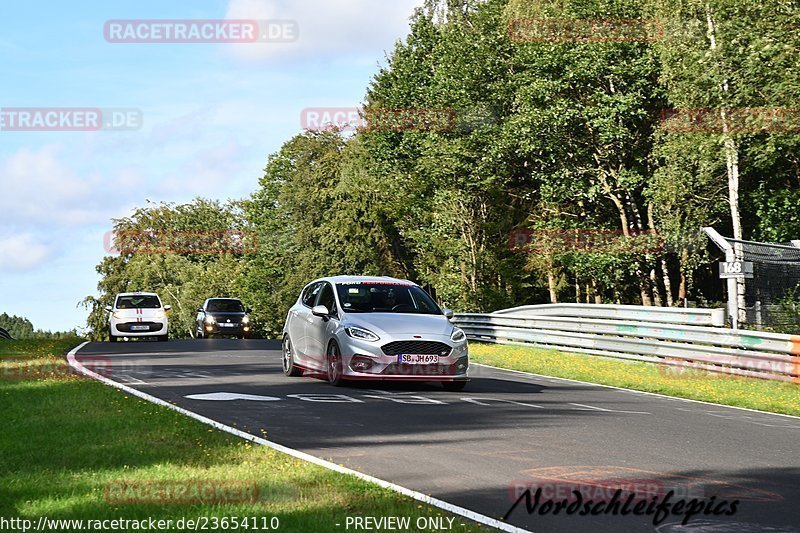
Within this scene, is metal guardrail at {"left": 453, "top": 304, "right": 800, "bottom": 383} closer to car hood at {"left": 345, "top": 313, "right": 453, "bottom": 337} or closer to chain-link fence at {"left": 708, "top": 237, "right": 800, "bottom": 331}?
chain-link fence at {"left": 708, "top": 237, "right": 800, "bottom": 331}

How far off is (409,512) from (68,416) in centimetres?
578

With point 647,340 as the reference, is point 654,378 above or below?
below

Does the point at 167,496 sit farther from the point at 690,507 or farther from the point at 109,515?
the point at 690,507

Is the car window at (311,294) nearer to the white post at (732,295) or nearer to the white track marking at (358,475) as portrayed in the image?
the white track marking at (358,475)

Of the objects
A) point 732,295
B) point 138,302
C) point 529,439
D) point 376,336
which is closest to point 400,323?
point 376,336

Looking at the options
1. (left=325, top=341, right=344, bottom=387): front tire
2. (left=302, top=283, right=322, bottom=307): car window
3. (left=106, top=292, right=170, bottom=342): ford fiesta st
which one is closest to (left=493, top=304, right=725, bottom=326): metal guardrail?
(left=302, top=283, right=322, bottom=307): car window

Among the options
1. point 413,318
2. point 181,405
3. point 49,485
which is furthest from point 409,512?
point 413,318

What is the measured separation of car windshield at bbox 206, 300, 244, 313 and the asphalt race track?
2899 cm

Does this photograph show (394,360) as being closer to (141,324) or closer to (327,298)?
(327,298)

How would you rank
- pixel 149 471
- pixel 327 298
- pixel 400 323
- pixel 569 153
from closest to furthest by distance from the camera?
pixel 149 471, pixel 400 323, pixel 327 298, pixel 569 153

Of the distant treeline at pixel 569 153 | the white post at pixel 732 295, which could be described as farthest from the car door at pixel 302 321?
the distant treeline at pixel 569 153

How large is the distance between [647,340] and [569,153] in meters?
19.9

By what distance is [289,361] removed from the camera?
18812 millimetres

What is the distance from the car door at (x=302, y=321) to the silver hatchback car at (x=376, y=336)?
0.6 inches
